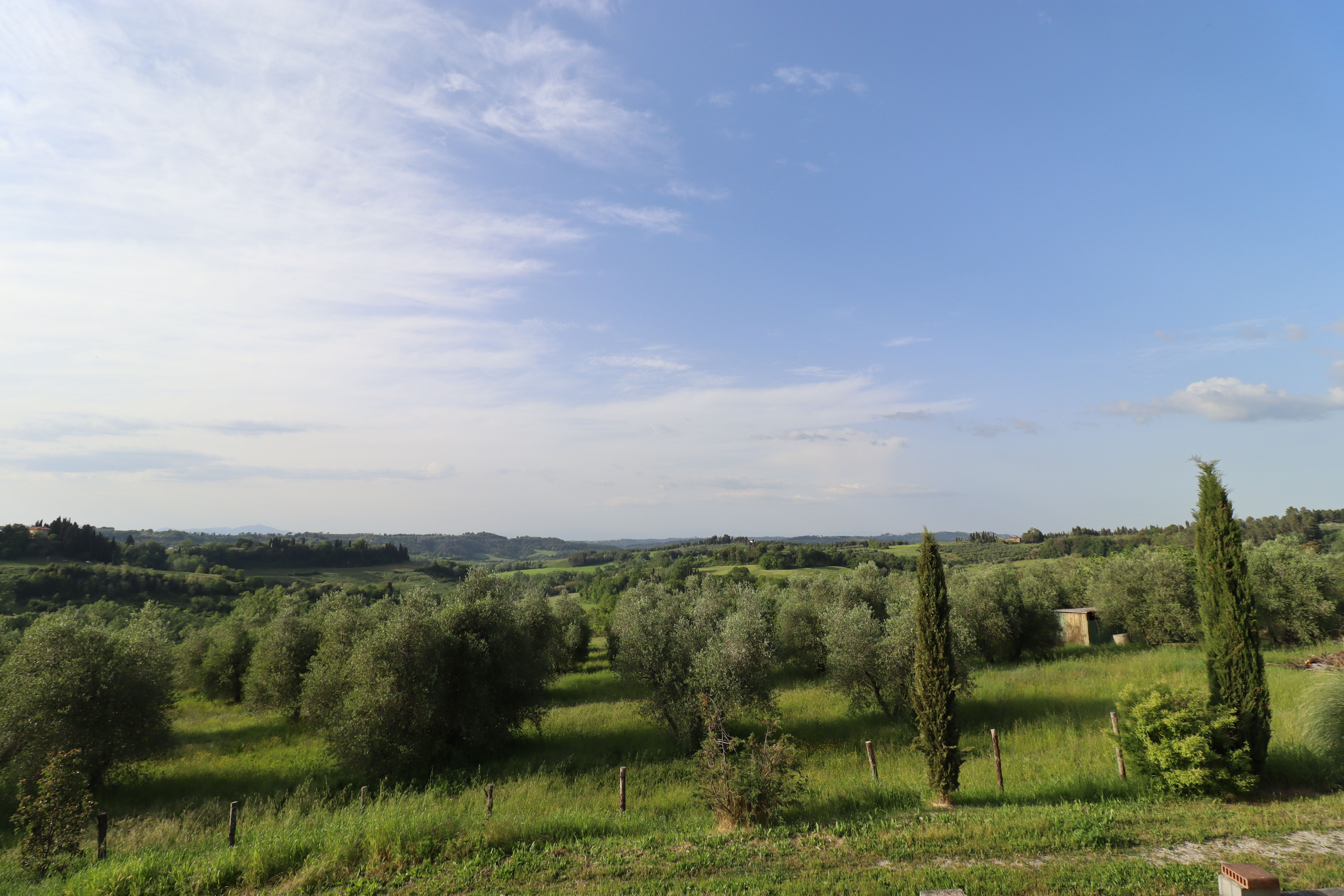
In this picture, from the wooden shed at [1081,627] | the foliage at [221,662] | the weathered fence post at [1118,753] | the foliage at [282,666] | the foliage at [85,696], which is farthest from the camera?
the wooden shed at [1081,627]

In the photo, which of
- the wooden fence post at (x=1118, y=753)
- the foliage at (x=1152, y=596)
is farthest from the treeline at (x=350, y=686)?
the foliage at (x=1152, y=596)

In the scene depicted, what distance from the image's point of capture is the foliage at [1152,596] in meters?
38.7

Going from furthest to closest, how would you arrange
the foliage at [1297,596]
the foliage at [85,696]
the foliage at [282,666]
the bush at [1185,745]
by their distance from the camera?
the foliage at [1297,596]
the foliage at [282,666]
the foliage at [85,696]
the bush at [1185,745]

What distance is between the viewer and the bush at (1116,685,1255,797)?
38.4 ft

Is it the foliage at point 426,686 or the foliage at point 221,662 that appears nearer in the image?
the foliage at point 426,686

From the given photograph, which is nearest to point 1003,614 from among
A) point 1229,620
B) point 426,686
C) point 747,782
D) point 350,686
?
point 1229,620

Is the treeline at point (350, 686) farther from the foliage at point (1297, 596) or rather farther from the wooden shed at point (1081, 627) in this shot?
the foliage at point (1297, 596)

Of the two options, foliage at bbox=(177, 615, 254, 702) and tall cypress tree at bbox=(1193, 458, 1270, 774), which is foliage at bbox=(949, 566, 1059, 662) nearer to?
tall cypress tree at bbox=(1193, 458, 1270, 774)

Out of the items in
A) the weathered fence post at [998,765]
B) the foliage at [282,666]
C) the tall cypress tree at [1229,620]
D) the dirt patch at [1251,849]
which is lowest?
the foliage at [282,666]

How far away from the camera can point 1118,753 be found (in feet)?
43.7

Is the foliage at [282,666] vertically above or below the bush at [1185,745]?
below

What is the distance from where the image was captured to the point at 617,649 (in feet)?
91.0

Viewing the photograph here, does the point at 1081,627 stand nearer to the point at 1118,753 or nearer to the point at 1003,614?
the point at 1003,614

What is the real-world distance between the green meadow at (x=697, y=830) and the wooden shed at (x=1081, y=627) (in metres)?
24.7
